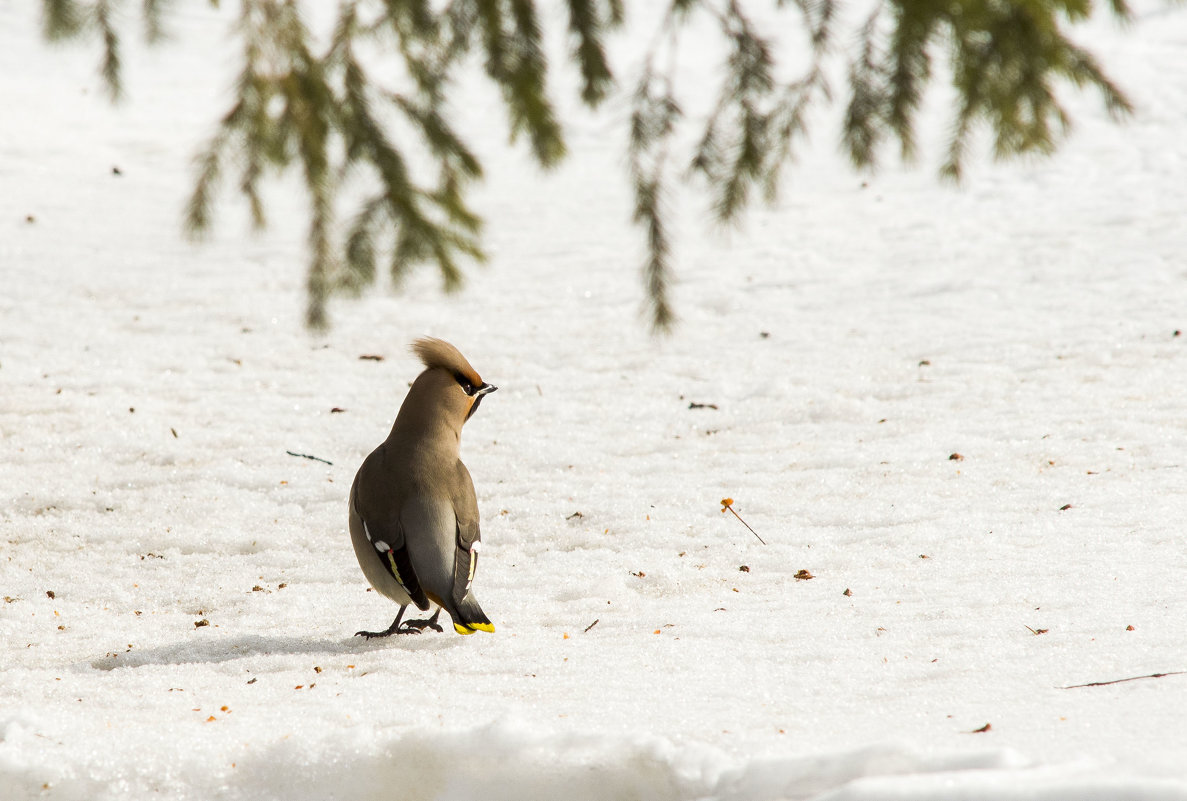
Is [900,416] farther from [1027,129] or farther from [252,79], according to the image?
[252,79]

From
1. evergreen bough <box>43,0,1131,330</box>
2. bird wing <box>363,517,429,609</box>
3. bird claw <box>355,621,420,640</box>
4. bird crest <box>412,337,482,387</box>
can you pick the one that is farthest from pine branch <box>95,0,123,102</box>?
bird claw <box>355,621,420,640</box>

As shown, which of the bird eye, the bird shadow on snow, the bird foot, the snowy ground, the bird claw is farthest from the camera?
the bird eye

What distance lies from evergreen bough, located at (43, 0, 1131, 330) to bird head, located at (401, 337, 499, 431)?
10.9 inches

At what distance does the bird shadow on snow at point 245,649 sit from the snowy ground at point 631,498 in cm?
2

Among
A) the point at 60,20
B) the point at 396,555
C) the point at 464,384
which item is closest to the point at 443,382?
the point at 464,384

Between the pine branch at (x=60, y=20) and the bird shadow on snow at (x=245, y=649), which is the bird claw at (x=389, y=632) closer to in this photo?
the bird shadow on snow at (x=245, y=649)

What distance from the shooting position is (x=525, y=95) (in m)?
3.95

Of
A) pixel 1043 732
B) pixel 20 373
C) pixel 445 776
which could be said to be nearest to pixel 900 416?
pixel 1043 732

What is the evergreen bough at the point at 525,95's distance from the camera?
3.44 meters

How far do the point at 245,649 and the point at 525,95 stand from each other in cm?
222

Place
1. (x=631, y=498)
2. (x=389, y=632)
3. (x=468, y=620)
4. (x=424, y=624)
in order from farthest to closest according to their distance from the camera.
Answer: (x=631, y=498) < (x=424, y=624) < (x=389, y=632) < (x=468, y=620)

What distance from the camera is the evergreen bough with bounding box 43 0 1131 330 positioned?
3.44 meters

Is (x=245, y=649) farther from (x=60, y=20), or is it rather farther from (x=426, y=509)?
(x=60, y=20)

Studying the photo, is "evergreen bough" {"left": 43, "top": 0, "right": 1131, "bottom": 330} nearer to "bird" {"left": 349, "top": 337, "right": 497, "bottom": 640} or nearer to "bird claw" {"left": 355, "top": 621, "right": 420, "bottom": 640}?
"bird" {"left": 349, "top": 337, "right": 497, "bottom": 640}
